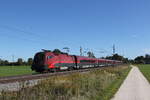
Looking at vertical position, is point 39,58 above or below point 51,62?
above

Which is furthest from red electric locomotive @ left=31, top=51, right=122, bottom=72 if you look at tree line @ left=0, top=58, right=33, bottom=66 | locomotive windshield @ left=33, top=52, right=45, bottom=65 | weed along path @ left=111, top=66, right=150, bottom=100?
tree line @ left=0, top=58, right=33, bottom=66

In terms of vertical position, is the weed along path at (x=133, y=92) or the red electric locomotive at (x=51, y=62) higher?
the red electric locomotive at (x=51, y=62)

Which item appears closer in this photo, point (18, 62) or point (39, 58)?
point (39, 58)

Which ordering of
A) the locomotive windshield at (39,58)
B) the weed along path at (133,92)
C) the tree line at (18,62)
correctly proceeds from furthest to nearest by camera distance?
the tree line at (18,62) → the locomotive windshield at (39,58) → the weed along path at (133,92)

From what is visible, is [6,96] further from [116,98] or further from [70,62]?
[70,62]

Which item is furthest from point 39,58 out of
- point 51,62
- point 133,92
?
point 133,92

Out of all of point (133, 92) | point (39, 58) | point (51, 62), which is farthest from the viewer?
point (51, 62)

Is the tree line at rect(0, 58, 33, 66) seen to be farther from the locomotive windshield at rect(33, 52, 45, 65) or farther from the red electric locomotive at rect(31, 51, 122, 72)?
the locomotive windshield at rect(33, 52, 45, 65)

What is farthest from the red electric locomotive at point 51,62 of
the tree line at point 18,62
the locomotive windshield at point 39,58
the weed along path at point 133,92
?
the tree line at point 18,62

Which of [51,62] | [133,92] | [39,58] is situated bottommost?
[133,92]

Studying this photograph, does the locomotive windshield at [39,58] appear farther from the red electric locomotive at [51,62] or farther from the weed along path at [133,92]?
the weed along path at [133,92]

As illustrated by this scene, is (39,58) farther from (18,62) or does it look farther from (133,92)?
(18,62)

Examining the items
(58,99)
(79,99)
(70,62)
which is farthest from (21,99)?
(70,62)

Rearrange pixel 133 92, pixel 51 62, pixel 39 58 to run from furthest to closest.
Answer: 1. pixel 51 62
2. pixel 39 58
3. pixel 133 92
